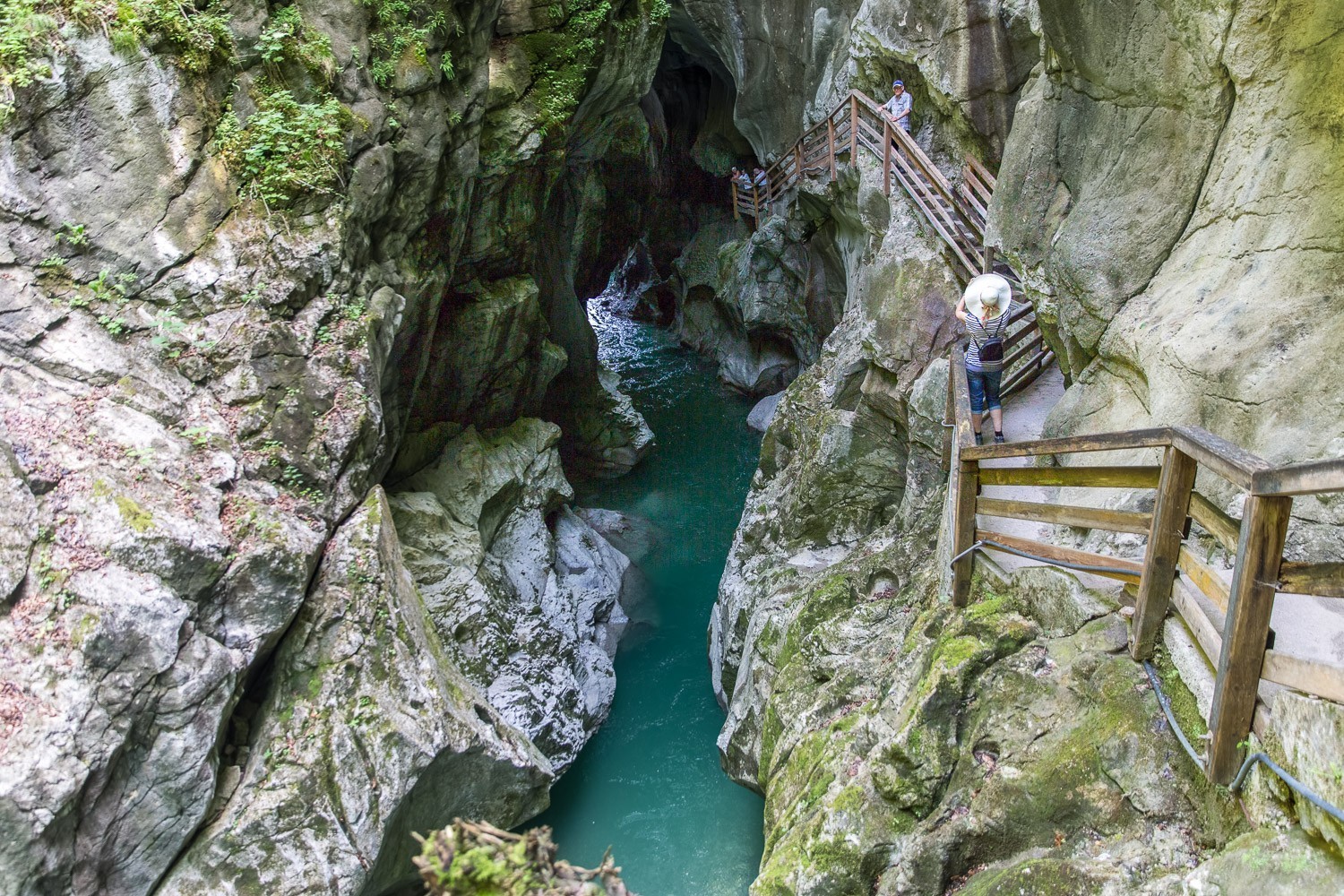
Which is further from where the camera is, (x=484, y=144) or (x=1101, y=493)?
(x=484, y=144)

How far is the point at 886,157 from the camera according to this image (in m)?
12.0

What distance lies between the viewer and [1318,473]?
7.69 feet

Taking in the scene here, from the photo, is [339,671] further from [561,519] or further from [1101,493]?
[561,519]

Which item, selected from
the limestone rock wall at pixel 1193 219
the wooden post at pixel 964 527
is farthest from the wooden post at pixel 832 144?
the wooden post at pixel 964 527

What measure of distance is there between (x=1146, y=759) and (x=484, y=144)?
36.6 feet

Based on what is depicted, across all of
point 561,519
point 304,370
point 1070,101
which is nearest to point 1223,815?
point 1070,101

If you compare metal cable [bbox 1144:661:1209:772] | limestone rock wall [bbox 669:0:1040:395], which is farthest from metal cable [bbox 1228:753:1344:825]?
limestone rock wall [bbox 669:0:1040:395]

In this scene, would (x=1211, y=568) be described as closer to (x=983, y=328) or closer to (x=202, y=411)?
(x=983, y=328)

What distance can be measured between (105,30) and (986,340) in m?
8.59

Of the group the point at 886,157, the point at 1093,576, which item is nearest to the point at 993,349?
the point at 1093,576

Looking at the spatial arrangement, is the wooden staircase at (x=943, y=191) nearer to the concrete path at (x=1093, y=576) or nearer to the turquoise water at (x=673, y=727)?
the concrete path at (x=1093, y=576)

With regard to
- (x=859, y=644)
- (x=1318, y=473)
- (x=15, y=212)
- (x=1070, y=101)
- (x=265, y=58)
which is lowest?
(x=859, y=644)

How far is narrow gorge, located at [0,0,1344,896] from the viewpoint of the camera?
12.1 feet

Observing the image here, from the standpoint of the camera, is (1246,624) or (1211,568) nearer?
→ (1246,624)
